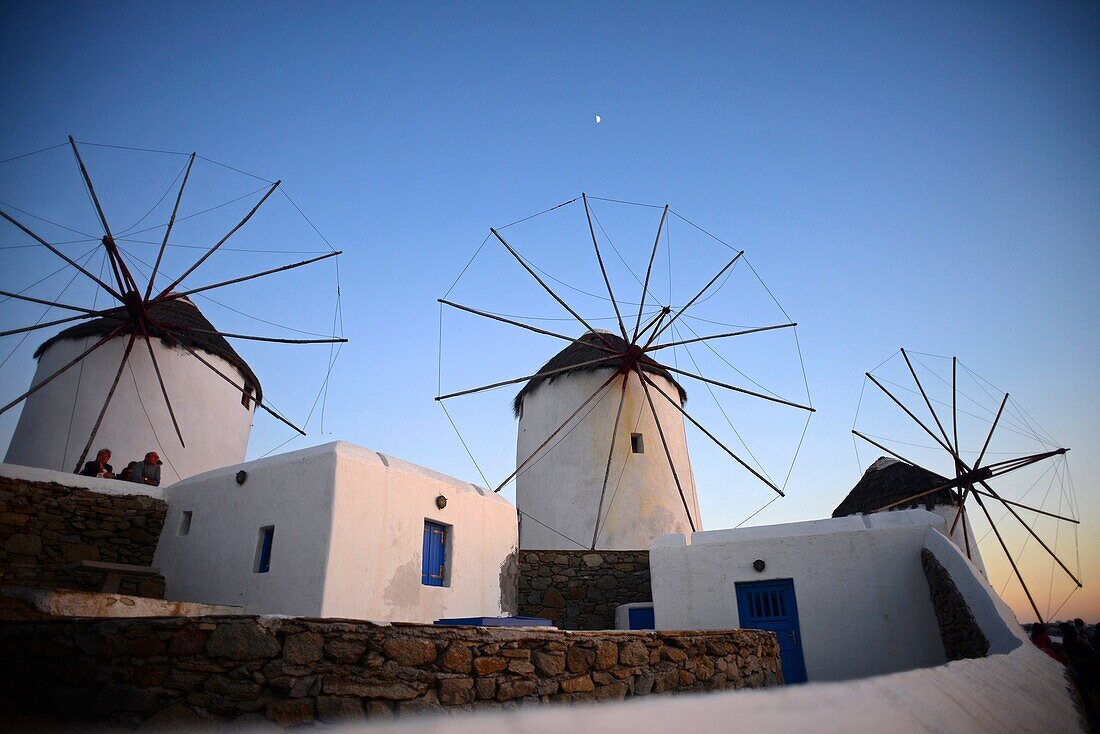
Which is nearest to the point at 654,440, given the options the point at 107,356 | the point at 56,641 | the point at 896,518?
the point at 896,518

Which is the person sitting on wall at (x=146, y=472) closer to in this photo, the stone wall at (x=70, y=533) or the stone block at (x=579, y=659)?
→ the stone wall at (x=70, y=533)

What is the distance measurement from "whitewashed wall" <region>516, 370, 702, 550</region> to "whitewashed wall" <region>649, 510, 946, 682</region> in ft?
14.4

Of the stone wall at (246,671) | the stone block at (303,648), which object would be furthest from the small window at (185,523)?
the stone block at (303,648)

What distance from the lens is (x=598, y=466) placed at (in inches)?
620

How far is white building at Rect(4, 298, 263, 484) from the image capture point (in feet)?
41.5

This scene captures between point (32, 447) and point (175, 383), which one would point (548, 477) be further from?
point (32, 447)

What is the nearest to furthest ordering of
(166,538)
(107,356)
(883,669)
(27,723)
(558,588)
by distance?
(27,723)
(883,669)
(166,538)
(558,588)
(107,356)

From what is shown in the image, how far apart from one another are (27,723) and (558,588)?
8853 millimetres

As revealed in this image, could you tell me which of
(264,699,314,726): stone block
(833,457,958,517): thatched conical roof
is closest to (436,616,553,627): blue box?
(264,699,314,726): stone block

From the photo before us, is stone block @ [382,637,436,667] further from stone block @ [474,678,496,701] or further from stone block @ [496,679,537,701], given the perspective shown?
stone block @ [496,679,537,701]

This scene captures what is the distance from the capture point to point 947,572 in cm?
866

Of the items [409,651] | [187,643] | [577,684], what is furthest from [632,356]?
[187,643]

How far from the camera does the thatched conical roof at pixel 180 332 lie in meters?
13.5

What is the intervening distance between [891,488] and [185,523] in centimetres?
1650
